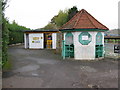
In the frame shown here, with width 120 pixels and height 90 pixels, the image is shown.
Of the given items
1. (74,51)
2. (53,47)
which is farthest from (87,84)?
(53,47)

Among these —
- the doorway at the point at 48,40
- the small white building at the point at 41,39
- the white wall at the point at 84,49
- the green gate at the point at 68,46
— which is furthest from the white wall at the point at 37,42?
the white wall at the point at 84,49

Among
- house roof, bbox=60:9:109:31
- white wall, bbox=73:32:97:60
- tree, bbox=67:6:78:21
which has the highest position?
tree, bbox=67:6:78:21

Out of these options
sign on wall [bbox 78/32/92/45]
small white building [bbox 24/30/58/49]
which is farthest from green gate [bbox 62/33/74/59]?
small white building [bbox 24/30/58/49]

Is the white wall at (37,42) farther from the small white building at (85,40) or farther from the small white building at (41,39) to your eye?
the small white building at (85,40)

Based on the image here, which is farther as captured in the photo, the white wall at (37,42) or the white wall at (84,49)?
the white wall at (37,42)

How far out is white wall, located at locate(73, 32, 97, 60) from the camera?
977 cm

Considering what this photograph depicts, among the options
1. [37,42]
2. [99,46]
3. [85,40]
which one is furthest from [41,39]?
[99,46]

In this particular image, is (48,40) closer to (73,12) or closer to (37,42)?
(37,42)

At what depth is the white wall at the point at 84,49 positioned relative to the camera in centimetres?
977

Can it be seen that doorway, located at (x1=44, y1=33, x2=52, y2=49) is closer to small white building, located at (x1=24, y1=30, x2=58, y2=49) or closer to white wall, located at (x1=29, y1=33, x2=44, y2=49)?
small white building, located at (x1=24, y1=30, x2=58, y2=49)

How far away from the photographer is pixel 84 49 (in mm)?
9805

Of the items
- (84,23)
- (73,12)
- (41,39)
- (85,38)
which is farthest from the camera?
(73,12)

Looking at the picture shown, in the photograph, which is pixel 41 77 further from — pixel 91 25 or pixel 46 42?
pixel 46 42

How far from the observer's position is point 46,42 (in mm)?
18703
